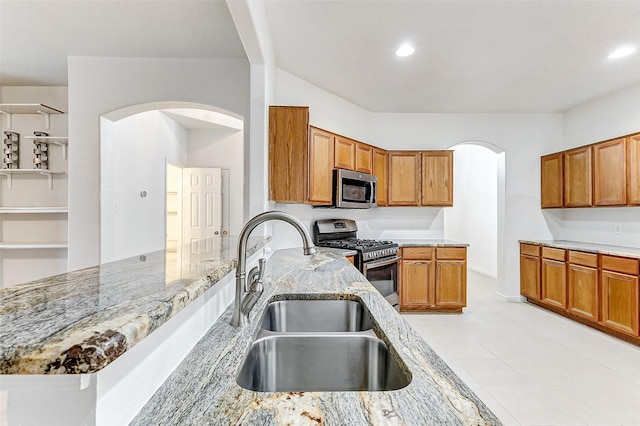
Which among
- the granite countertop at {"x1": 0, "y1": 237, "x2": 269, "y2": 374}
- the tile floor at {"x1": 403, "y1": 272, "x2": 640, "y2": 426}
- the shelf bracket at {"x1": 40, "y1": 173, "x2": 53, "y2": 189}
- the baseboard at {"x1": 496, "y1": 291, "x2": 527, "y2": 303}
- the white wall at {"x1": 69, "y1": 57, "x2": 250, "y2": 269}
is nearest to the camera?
the granite countertop at {"x1": 0, "y1": 237, "x2": 269, "y2": 374}

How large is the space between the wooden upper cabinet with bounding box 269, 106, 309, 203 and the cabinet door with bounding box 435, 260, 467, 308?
2240mm

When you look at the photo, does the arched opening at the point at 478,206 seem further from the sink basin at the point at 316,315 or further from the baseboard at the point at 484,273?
the sink basin at the point at 316,315

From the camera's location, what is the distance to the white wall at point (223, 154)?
554 centimetres

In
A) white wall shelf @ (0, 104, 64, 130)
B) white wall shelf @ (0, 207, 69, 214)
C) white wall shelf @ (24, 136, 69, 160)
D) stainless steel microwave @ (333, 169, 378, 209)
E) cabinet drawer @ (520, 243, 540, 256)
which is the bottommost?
cabinet drawer @ (520, 243, 540, 256)

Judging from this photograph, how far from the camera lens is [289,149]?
2.91m

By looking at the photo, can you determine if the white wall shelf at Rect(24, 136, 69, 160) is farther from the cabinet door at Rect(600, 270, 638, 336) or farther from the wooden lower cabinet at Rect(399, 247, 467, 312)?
the cabinet door at Rect(600, 270, 638, 336)

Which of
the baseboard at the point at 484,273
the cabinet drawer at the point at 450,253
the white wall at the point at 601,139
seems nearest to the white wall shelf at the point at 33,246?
the cabinet drawer at the point at 450,253

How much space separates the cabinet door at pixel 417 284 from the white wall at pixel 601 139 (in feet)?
6.98

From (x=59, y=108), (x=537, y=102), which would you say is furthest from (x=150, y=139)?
(x=537, y=102)

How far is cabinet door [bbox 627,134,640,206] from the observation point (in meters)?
3.20

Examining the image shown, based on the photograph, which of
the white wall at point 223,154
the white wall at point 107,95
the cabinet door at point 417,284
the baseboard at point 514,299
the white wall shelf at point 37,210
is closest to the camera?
the white wall at point 107,95

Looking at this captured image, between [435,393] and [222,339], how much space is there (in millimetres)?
573

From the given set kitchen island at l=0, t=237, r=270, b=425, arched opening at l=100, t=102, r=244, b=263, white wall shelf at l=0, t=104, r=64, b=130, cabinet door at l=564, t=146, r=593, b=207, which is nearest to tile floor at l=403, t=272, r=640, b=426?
cabinet door at l=564, t=146, r=593, b=207

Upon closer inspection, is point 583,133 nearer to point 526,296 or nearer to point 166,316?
point 526,296
